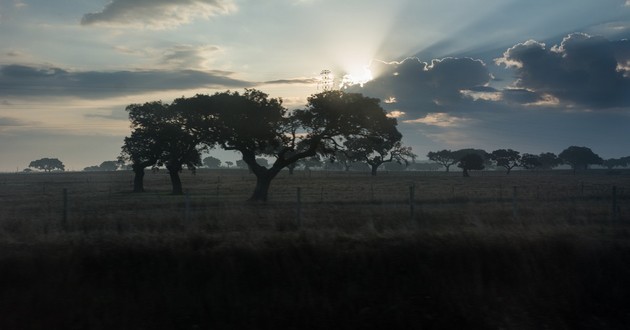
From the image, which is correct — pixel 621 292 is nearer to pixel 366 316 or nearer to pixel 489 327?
pixel 489 327

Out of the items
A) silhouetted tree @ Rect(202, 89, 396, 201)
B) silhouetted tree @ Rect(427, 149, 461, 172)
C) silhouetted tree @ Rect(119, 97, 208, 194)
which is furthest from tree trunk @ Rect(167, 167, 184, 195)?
silhouetted tree @ Rect(427, 149, 461, 172)

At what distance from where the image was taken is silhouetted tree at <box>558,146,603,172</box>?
151875mm

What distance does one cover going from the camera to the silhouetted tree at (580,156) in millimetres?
151875

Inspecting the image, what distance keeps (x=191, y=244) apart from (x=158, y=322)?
2248 mm

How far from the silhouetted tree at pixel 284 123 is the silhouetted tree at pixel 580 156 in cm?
13129

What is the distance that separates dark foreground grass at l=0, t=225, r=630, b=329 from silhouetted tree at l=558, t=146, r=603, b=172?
155514 millimetres


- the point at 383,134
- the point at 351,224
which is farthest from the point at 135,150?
the point at 351,224

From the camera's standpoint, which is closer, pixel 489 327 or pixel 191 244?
pixel 489 327

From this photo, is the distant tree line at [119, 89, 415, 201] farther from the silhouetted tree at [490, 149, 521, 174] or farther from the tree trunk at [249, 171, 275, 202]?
the silhouetted tree at [490, 149, 521, 174]

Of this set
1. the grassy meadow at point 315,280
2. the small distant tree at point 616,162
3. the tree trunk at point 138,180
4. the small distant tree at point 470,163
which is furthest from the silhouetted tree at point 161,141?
the small distant tree at point 616,162

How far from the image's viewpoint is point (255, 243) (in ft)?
33.1

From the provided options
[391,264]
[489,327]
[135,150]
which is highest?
[135,150]

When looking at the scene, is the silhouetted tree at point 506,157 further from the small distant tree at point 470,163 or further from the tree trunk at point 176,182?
the tree trunk at point 176,182

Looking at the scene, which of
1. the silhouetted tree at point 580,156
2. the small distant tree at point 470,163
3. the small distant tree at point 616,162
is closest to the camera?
the small distant tree at point 470,163
